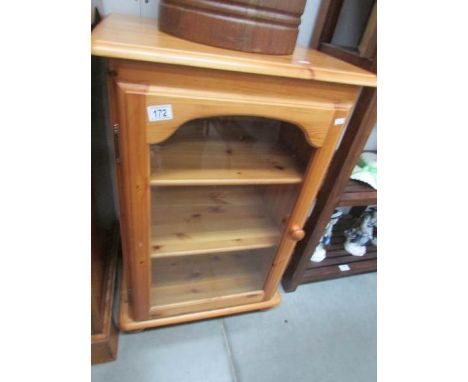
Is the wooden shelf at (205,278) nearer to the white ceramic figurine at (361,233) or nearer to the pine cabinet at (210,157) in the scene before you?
the pine cabinet at (210,157)

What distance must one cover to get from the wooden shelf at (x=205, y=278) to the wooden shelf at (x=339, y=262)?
294 mm

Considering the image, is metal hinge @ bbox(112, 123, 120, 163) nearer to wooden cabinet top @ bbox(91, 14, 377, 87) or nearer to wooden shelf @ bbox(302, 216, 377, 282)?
wooden cabinet top @ bbox(91, 14, 377, 87)

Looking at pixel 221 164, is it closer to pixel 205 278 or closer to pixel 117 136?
pixel 117 136

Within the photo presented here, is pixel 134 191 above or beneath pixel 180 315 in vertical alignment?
above

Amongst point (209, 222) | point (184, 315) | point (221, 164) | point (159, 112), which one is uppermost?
point (159, 112)

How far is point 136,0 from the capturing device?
70 centimetres

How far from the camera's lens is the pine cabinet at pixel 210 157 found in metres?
0.46

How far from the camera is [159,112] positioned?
1.59ft

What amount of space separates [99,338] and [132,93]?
71 cm

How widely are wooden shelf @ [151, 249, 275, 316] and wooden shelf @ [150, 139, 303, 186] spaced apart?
0.31 metres

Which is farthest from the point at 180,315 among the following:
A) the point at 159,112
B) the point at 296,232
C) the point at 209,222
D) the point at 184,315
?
the point at 159,112

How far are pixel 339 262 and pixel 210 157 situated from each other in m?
0.87
